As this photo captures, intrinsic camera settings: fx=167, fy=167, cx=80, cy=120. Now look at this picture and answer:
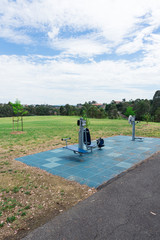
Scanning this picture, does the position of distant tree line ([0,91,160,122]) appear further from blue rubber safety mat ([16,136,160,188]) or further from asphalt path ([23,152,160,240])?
asphalt path ([23,152,160,240])

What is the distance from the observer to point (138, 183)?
14.7ft

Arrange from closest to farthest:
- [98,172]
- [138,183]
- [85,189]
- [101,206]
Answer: [101,206] → [85,189] → [138,183] → [98,172]

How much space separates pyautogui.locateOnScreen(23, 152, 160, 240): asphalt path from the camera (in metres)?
2.62

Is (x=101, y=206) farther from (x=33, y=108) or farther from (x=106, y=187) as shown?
(x=33, y=108)

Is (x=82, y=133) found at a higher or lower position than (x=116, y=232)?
higher

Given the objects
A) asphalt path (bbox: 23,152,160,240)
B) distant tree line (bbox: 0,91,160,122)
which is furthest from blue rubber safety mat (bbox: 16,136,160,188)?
distant tree line (bbox: 0,91,160,122)

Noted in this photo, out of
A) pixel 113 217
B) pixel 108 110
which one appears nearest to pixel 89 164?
pixel 113 217

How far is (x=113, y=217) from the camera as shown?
3035mm

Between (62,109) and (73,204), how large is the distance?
67381mm

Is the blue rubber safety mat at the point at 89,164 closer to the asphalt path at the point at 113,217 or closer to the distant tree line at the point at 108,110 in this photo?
the asphalt path at the point at 113,217

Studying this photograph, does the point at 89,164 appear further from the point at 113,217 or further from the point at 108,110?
the point at 108,110

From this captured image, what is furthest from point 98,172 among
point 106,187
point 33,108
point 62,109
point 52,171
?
point 33,108

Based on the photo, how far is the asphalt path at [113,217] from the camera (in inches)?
103

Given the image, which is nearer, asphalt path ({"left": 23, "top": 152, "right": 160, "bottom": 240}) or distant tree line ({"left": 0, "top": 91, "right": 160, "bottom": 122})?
asphalt path ({"left": 23, "top": 152, "right": 160, "bottom": 240})
